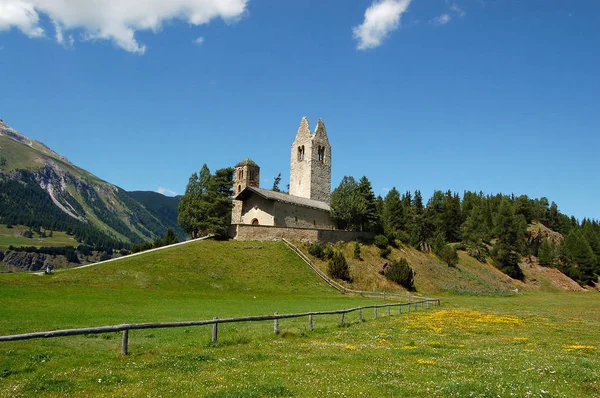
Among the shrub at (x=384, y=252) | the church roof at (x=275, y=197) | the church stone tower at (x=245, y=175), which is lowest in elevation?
the shrub at (x=384, y=252)

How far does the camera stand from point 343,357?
13.6 meters

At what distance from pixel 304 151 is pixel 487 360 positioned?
2939 inches

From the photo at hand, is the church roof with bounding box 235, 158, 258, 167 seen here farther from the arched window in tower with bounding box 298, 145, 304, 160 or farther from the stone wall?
the stone wall

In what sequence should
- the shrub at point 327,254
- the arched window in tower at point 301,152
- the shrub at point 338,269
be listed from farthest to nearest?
the arched window in tower at point 301,152
the shrub at point 327,254
the shrub at point 338,269

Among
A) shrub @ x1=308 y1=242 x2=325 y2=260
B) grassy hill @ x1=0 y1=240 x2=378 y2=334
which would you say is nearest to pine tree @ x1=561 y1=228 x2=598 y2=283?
shrub @ x1=308 y1=242 x2=325 y2=260

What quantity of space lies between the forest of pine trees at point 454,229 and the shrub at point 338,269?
15310mm

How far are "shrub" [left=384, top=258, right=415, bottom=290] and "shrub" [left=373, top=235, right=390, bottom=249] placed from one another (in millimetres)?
9810

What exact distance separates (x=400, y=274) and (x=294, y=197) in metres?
23.0

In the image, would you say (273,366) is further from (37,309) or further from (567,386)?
(37,309)

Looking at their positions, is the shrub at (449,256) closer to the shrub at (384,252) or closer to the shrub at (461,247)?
the shrub at (384,252)

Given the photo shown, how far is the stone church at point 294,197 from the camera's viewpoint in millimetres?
65312

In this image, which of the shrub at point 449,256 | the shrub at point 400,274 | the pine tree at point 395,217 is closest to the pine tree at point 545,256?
the shrub at point 449,256

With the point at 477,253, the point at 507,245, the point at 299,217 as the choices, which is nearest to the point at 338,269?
the point at 299,217

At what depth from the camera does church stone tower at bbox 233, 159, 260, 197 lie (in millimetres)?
80812
